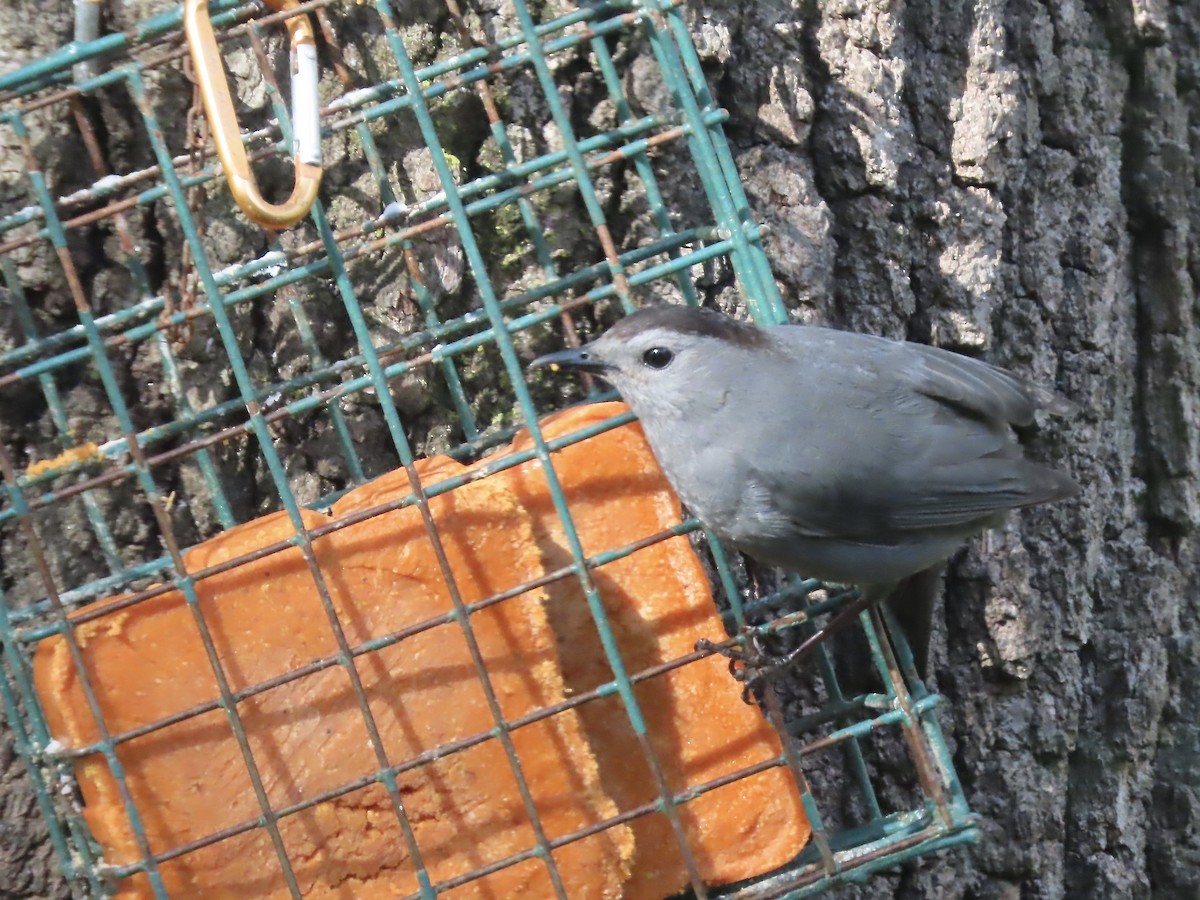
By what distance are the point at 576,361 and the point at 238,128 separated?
67cm

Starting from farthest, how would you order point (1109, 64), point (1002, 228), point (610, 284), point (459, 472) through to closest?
1. point (1109, 64)
2. point (1002, 228)
3. point (610, 284)
4. point (459, 472)

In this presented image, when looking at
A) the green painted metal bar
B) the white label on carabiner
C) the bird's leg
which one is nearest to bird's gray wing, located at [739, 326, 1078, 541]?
the bird's leg

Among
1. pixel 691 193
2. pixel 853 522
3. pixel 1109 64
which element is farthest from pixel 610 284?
pixel 1109 64

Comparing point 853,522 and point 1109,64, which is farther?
point 1109,64

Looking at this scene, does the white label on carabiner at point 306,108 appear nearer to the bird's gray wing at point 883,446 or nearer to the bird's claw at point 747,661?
the bird's gray wing at point 883,446

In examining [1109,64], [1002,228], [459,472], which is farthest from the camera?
[1109,64]

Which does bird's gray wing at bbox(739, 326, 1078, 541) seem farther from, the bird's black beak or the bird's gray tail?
the bird's black beak

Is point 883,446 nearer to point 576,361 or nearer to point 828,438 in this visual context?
point 828,438

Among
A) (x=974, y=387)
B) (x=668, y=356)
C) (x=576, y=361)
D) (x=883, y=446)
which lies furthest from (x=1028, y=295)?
(x=576, y=361)

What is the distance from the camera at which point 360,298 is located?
2457mm

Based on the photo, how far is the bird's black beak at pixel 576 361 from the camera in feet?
6.89

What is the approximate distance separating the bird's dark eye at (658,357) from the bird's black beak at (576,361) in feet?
0.22

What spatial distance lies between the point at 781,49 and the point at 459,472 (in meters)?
1.07

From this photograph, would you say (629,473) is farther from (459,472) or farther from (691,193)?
(691,193)
